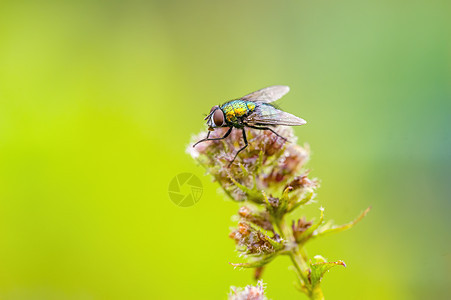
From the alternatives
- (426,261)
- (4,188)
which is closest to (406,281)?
(426,261)

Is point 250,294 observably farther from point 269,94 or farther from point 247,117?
point 269,94

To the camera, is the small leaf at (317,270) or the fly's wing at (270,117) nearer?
the small leaf at (317,270)

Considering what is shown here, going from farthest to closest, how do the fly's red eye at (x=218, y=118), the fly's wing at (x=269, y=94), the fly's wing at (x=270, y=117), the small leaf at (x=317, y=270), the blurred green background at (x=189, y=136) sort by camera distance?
the blurred green background at (x=189, y=136) < the fly's wing at (x=269, y=94) < the fly's red eye at (x=218, y=118) < the fly's wing at (x=270, y=117) < the small leaf at (x=317, y=270)

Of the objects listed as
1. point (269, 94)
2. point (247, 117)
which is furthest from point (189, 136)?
point (247, 117)

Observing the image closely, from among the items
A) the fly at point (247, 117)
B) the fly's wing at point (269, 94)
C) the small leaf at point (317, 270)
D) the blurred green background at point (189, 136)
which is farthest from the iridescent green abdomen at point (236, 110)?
the blurred green background at point (189, 136)

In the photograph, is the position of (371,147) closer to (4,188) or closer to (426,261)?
(426,261)

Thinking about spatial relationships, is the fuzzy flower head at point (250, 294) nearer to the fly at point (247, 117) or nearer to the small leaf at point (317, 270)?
the small leaf at point (317, 270)
